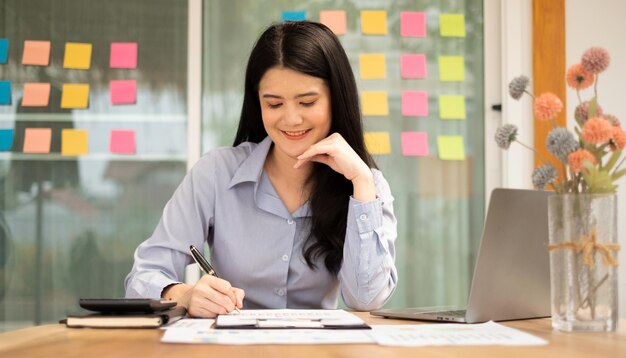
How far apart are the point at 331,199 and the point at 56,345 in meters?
0.97

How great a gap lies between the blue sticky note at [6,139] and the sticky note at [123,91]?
1.38 ft

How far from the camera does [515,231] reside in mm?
1317

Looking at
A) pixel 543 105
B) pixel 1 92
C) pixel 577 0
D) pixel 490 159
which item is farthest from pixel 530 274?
pixel 1 92

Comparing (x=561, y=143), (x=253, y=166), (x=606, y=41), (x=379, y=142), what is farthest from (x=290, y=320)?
(x=606, y=41)

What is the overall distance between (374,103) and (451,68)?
364 mm

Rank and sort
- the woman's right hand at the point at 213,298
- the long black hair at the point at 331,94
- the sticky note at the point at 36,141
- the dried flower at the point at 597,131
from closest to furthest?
1. the dried flower at the point at 597,131
2. the woman's right hand at the point at 213,298
3. the long black hair at the point at 331,94
4. the sticky note at the point at 36,141

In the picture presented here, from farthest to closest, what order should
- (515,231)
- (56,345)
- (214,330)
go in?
(515,231), (214,330), (56,345)

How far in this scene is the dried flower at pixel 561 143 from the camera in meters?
1.18

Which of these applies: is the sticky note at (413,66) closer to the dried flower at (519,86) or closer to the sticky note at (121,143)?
the sticky note at (121,143)

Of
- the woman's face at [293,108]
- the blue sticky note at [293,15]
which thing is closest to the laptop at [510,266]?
the woman's face at [293,108]

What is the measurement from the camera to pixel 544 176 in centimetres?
118

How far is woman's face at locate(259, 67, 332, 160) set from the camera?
5.87ft

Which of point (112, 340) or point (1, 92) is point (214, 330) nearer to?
point (112, 340)

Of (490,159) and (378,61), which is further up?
(378,61)
